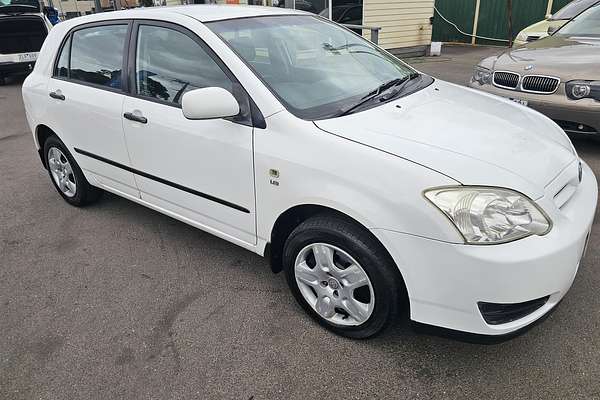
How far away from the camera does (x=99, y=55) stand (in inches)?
135

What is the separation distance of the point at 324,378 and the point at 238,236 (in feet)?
3.22

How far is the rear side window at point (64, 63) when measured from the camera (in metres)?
3.74

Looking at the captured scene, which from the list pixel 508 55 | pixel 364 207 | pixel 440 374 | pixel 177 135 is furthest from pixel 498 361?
pixel 508 55

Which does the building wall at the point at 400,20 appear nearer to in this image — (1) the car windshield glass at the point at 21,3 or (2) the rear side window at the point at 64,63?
(1) the car windshield glass at the point at 21,3

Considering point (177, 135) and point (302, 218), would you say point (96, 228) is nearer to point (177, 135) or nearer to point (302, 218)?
point (177, 135)

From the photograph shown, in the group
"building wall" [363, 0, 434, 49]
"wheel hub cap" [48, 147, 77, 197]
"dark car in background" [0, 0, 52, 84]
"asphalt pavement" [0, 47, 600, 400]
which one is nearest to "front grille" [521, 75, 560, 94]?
"asphalt pavement" [0, 47, 600, 400]

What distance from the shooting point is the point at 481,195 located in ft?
6.27

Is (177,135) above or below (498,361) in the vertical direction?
above

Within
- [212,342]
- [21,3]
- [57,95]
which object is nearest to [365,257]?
[212,342]

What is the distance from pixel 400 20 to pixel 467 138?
1089cm

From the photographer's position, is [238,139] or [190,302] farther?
[190,302]

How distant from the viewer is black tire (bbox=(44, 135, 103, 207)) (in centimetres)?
393

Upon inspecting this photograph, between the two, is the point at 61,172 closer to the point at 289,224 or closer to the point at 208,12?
the point at 208,12

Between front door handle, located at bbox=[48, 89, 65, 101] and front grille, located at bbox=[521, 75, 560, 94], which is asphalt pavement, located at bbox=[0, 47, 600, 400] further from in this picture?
front grille, located at bbox=[521, 75, 560, 94]
